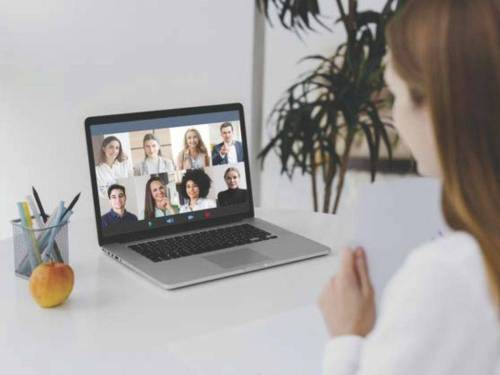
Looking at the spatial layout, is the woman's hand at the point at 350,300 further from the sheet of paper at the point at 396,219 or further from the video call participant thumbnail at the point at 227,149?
the video call participant thumbnail at the point at 227,149

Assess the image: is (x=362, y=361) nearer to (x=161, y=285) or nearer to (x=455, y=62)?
(x=455, y=62)

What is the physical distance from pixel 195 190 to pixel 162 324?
18.0 inches

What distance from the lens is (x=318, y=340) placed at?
1110 millimetres

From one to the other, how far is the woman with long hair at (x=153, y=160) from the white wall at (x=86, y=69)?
1074 millimetres

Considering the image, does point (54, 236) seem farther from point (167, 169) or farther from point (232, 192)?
point (232, 192)

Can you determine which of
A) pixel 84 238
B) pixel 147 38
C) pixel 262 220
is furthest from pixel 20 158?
pixel 262 220

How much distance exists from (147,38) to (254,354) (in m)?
1.71

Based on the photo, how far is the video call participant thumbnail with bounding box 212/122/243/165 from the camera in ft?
A: 5.17

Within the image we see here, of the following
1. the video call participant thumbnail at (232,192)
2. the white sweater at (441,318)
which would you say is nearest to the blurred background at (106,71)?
the video call participant thumbnail at (232,192)

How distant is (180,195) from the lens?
154 centimetres

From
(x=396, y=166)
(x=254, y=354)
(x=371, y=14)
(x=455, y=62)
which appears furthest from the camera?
(x=396, y=166)

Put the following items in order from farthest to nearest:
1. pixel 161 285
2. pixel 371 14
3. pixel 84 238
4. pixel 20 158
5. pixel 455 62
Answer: pixel 20 158
pixel 371 14
pixel 84 238
pixel 161 285
pixel 455 62

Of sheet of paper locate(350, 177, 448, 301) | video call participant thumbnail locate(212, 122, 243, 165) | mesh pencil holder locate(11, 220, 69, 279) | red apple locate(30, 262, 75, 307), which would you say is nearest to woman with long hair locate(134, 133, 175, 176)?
video call participant thumbnail locate(212, 122, 243, 165)

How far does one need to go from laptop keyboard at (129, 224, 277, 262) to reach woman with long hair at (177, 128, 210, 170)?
0.47 feet
